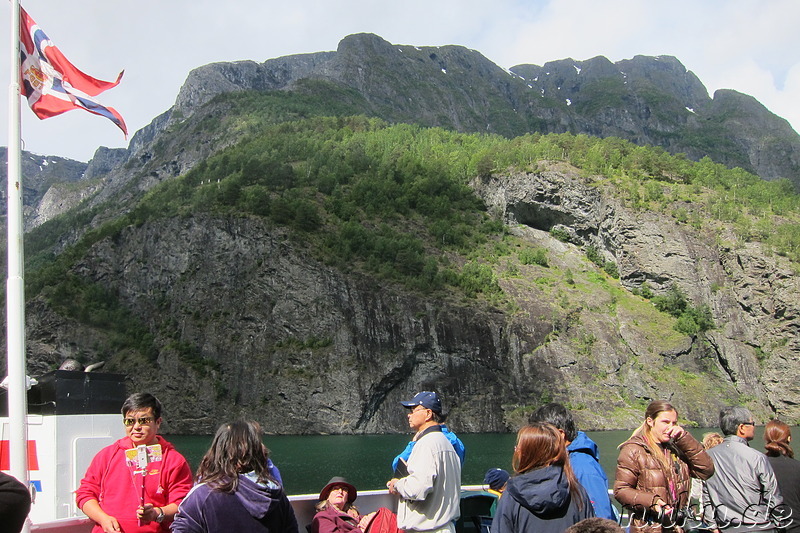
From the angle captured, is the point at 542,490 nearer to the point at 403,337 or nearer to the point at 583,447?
the point at 583,447

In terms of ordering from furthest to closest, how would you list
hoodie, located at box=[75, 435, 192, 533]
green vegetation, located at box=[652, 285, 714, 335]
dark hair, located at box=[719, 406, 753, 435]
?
green vegetation, located at box=[652, 285, 714, 335]
dark hair, located at box=[719, 406, 753, 435]
hoodie, located at box=[75, 435, 192, 533]

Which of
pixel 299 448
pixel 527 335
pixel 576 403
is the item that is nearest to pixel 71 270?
pixel 299 448

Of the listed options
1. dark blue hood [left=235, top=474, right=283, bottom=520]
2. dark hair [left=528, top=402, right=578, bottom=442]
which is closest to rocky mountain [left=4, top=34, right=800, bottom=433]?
dark hair [left=528, top=402, right=578, bottom=442]

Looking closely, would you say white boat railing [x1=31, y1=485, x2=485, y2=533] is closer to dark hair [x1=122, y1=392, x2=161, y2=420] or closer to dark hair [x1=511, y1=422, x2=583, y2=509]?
dark hair [x1=122, y1=392, x2=161, y2=420]

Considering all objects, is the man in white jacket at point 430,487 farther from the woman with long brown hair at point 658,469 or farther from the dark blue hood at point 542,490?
the woman with long brown hair at point 658,469

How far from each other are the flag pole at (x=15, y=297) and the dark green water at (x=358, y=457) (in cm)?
1990

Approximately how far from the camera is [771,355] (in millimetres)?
73375

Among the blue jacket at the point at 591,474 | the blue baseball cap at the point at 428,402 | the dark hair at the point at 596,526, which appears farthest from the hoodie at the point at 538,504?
the blue baseball cap at the point at 428,402

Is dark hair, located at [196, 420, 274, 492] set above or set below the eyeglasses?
below

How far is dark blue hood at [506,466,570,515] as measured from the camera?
190 inches

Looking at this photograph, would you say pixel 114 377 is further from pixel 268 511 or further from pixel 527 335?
pixel 527 335

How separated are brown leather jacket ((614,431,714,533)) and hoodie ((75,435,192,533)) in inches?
139

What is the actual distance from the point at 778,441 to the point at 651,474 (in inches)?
91.6

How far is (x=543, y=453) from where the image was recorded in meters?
4.98
